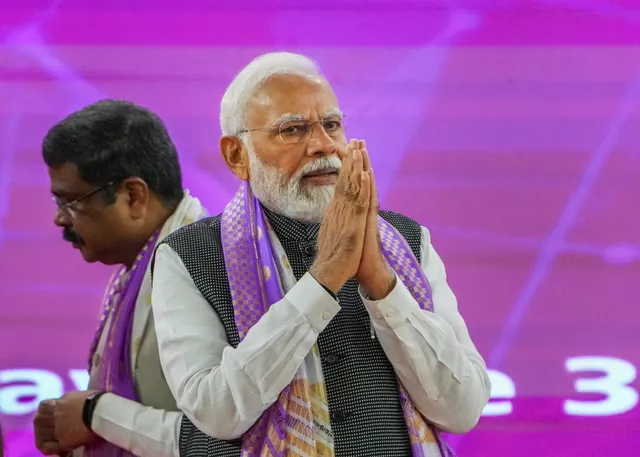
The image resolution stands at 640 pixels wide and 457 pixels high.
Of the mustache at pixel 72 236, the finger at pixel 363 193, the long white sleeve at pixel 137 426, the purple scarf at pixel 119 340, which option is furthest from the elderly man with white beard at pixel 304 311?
the mustache at pixel 72 236

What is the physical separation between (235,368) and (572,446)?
7.22ft

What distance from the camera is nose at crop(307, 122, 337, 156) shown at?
2.29m

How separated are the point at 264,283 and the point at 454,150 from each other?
1.85 m

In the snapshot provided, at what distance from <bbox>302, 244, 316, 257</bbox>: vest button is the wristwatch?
2.59ft

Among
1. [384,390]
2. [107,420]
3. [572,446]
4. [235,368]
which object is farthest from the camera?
[572,446]

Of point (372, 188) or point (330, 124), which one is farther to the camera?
point (330, 124)

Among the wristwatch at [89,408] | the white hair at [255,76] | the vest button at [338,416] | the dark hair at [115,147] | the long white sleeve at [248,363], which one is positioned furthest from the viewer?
the dark hair at [115,147]

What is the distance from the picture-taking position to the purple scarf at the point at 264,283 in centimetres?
213

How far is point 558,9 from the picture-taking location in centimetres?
395

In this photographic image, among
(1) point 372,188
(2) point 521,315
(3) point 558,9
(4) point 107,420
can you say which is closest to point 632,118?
(3) point 558,9

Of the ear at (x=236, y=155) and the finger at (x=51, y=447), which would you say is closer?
the ear at (x=236, y=155)

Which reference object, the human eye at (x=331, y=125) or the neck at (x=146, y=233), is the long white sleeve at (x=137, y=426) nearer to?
the neck at (x=146, y=233)

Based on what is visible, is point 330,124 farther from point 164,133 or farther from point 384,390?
point 164,133

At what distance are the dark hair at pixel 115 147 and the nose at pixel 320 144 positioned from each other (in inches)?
31.0
